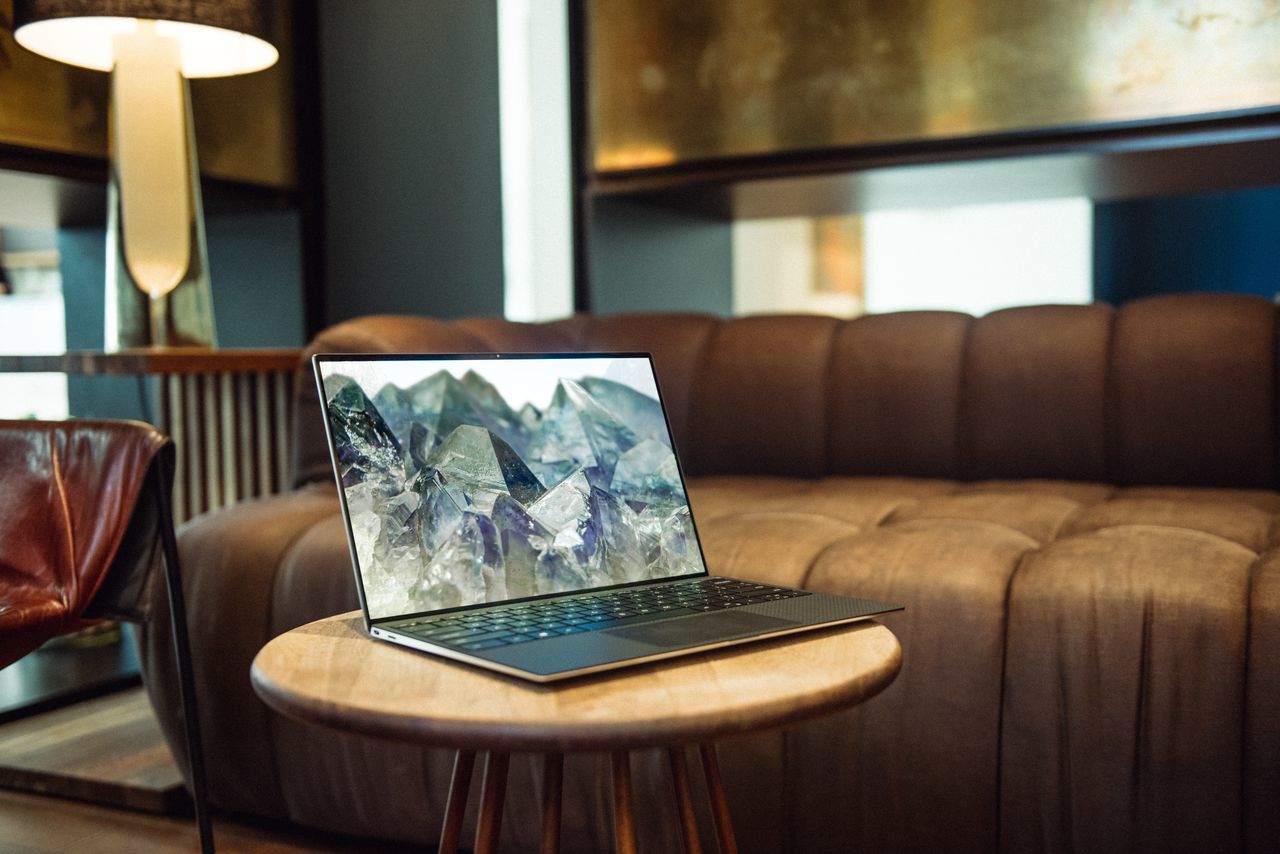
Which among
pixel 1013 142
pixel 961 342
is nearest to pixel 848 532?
pixel 961 342

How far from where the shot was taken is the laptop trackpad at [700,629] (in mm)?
801

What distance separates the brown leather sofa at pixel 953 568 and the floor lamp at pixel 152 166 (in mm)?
454

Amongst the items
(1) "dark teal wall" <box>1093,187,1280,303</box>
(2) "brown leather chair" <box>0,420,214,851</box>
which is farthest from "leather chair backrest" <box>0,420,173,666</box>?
(1) "dark teal wall" <box>1093,187,1280,303</box>

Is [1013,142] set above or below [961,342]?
above

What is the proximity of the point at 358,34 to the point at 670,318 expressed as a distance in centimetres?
126

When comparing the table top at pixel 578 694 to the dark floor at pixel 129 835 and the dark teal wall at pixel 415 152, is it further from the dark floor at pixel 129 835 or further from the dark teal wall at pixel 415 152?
the dark teal wall at pixel 415 152

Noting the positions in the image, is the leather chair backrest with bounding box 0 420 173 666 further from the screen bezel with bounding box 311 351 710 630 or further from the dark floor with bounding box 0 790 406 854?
the screen bezel with bounding box 311 351 710 630

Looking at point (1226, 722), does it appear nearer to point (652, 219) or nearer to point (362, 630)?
point (362, 630)

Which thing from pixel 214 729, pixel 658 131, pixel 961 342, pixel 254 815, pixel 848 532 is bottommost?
pixel 254 815

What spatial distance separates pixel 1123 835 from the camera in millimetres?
1239

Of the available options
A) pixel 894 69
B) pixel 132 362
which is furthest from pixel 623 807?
pixel 894 69

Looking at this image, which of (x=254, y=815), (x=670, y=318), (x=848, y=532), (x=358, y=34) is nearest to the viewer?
(x=848, y=532)

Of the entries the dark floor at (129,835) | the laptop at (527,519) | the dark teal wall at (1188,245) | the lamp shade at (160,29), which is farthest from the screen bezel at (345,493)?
the dark teal wall at (1188,245)

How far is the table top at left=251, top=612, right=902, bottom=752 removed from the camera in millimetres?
665
